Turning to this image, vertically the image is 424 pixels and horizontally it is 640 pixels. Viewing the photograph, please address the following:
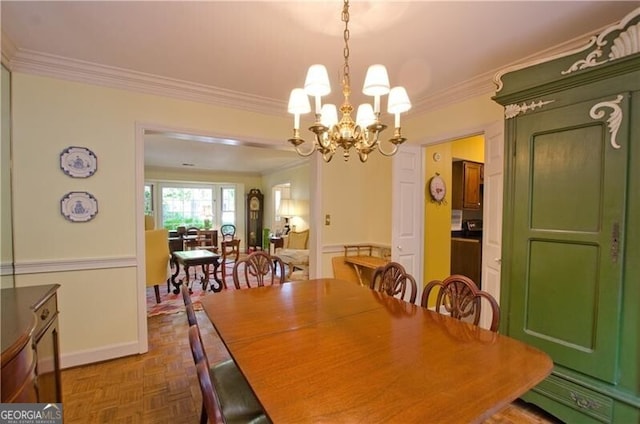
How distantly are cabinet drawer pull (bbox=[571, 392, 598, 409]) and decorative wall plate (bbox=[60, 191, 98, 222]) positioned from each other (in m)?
3.68

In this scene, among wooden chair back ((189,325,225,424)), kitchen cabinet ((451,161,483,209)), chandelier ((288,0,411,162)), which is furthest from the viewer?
kitchen cabinet ((451,161,483,209))

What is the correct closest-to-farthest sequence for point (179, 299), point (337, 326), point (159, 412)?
1. point (337, 326)
2. point (159, 412)
3. point (179, 299)

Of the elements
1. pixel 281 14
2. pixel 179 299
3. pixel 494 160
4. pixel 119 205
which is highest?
pixel 281 14

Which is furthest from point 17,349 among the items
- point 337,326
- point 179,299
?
point 179,299

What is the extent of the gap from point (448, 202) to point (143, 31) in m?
3.67

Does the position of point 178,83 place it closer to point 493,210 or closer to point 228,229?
point 493,210

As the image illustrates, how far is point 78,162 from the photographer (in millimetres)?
2523

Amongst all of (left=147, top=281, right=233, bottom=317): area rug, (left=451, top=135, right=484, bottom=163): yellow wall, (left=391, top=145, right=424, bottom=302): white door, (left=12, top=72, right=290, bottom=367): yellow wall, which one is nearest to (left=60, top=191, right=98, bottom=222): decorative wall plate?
(left=12, top=72, right=290, bottom=367): yellow wall

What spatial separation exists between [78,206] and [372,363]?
2.72 m

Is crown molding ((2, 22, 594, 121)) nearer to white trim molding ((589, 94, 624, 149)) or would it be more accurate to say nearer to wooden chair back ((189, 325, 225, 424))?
white trim molding ((589, 94, 624, 149))

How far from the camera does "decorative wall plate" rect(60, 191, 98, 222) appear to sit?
98.1 inches

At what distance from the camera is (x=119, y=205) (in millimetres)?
2678

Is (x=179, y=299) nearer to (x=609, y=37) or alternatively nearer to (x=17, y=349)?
(x=17, y=349)

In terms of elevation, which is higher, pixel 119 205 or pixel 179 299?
pixel 119 205
